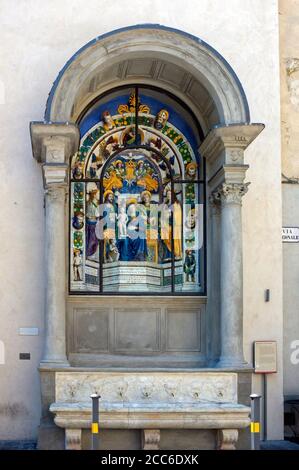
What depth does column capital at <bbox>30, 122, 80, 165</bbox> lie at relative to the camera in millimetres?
13945

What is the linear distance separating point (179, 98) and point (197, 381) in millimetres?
4786

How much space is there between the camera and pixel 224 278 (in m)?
14.3

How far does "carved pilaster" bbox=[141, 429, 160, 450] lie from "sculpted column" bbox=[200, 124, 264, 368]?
1515 mm

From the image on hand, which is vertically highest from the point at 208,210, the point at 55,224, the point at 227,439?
the point at 208,210

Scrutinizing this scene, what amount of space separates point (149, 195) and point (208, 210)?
1.00 metres

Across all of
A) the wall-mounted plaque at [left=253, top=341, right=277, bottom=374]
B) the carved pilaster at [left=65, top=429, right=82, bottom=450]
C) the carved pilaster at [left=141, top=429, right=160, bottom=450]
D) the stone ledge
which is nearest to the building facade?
the wall-mounted plaque at [left=253, top=341, right=277, bottom=374]

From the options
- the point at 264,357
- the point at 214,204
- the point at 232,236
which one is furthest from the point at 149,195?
the point at 264,357

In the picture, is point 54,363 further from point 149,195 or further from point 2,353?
point 149,195

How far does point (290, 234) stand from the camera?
1589 cm

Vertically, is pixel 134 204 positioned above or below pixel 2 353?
above

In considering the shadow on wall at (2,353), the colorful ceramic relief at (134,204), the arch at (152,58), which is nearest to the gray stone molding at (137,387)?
the shadow on wall at (2,353)
